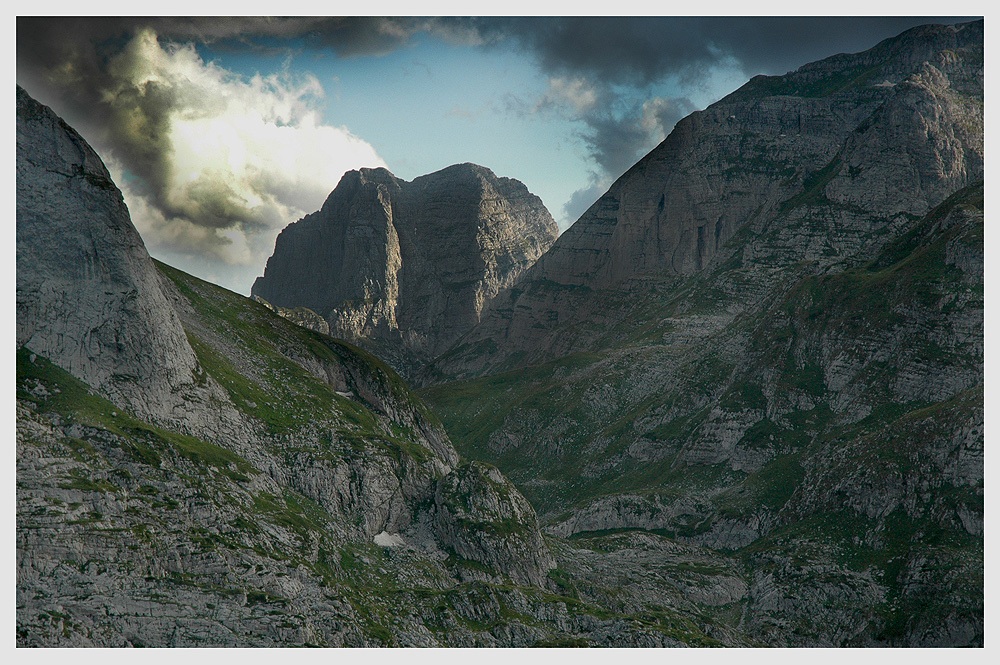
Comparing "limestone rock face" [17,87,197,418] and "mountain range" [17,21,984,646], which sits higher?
"limestone rock face" [17,87,197,418]

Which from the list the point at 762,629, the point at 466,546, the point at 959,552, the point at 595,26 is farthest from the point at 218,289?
the point at 959,552

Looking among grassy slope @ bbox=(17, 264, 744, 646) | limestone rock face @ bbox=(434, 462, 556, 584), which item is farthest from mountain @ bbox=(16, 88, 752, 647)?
limestone rock face @ bbox=(434, 462, 556, 584)

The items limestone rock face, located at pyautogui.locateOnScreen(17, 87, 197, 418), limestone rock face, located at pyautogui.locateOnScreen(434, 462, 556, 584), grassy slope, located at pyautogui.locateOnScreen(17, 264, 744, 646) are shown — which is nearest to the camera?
grassy slope, located at pyautogui.locateOnScreen(17, 264, 744, 646)

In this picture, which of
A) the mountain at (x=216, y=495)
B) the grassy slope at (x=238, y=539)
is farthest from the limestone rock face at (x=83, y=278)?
the grassy slope at (x=238, y=539)

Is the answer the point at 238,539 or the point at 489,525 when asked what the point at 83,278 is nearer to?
the point at 238,539

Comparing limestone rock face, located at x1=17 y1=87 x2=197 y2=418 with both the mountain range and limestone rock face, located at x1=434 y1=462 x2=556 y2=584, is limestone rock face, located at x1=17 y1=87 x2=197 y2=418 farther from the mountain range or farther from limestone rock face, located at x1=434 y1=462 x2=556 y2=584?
limestone rock face, located at x1=434 y1=462 x2=556 y2=584

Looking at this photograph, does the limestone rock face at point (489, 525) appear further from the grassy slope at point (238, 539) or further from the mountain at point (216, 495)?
the grassy slope at point (238, 539)
